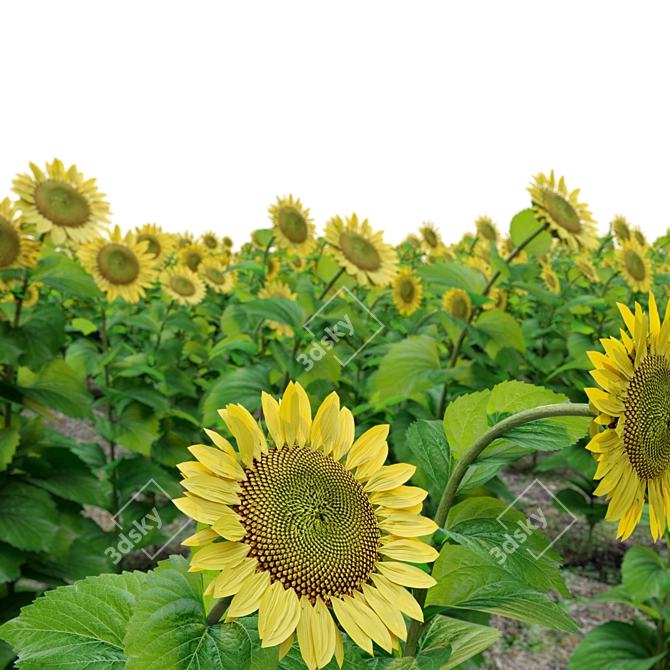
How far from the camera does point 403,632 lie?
2.21 ft

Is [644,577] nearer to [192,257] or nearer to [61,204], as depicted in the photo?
[61,204]

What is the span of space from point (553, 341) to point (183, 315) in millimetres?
3111

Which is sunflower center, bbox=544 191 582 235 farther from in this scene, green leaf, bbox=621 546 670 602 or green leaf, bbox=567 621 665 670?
green leaf, bbox=567 621 665 670

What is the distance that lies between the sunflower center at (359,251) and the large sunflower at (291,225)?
59 cm

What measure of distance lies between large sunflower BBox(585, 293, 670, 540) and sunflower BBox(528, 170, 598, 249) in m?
1.98

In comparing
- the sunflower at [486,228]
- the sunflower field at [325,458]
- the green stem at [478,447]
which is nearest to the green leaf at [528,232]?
the sunflower field at [325,458]

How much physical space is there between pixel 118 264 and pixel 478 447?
129 inches

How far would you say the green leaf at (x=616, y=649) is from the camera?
2.64 metres

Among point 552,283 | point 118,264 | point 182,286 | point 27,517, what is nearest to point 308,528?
point 27,517

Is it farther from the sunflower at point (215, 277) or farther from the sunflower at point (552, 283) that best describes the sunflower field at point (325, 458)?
the sunflower at point (552, 283)

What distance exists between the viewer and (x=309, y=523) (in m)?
0.69

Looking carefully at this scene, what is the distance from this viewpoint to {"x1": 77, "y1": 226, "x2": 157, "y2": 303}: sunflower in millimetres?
3607

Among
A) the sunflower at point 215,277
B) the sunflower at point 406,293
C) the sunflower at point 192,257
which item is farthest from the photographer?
the sunflower at point 192,257

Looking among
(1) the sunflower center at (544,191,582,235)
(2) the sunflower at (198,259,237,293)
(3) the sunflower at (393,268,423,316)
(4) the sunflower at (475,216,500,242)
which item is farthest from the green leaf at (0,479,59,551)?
(4) the sunflower at (475,216,500,242)
